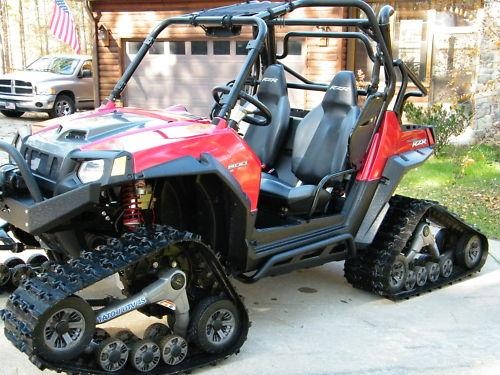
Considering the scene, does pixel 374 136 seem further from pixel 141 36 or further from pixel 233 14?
pixel 141 36

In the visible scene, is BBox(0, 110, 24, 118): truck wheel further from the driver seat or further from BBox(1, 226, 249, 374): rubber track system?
BBox(1, 226, 249, 374): rubber track system

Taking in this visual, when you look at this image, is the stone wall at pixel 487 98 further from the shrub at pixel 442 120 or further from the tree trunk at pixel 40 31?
the tree trunk at pixel 40 31

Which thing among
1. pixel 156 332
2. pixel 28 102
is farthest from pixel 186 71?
pixel 156 332

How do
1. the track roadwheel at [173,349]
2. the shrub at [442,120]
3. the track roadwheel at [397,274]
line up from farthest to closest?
the shrub at [442,120] < the track roadwheel at [397,274] < the track roadwheel at [173,349]

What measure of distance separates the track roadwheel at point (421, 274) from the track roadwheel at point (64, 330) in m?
2.72

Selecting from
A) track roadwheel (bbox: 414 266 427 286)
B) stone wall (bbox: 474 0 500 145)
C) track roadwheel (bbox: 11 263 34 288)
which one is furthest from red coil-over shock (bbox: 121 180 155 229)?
stone wall (bbox: 474 0 500 145)

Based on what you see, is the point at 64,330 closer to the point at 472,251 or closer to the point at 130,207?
the point at 130,207

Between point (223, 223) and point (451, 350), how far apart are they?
1.60 meters

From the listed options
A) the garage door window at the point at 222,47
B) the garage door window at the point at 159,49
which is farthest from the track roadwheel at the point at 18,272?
the garage door window at the point at 159,49

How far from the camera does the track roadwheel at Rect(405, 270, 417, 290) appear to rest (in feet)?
16.5

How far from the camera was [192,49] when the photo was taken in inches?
576

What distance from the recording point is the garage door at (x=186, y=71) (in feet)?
47.1

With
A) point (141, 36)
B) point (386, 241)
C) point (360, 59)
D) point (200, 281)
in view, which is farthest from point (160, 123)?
point (141, 36)

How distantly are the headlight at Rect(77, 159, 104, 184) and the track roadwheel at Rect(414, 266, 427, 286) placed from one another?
9.07 feet
